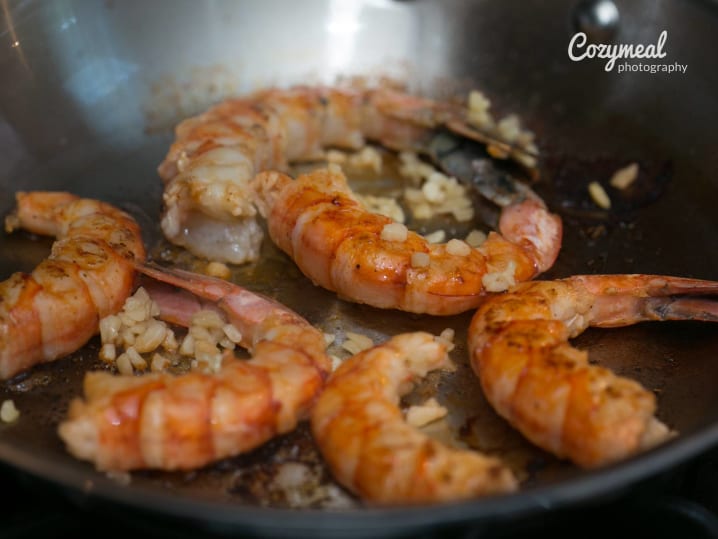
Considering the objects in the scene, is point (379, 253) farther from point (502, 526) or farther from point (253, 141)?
point (502, 526)

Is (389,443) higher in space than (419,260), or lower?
lower

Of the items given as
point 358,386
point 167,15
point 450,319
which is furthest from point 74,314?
point 167,15

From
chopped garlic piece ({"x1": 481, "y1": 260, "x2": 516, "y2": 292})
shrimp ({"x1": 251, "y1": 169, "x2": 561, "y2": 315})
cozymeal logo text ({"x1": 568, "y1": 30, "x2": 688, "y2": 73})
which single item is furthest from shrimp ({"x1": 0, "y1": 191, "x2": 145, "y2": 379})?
cozymeal logo text ({"x1": 568, "y1": 30, "x2": 688, "y2": 73})

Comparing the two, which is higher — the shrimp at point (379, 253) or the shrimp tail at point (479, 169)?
the shrimp tail at point (479, 169)

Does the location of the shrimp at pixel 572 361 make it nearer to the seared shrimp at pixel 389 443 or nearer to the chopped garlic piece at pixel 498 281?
the chopped garlic piece at pixel 498 281

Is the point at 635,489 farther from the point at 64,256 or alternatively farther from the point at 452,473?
the point at 64,256

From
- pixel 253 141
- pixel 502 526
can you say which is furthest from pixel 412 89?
pixel 502 526

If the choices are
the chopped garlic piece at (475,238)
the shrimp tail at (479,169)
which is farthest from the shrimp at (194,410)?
the shrimp tail at (479,169)
